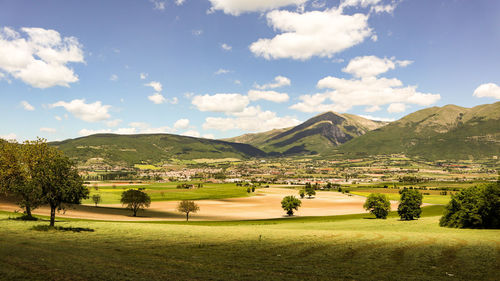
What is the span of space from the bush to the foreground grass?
2463 cm

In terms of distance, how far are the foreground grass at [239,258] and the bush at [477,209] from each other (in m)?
24.6

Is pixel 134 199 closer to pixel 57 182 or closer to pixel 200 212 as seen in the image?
pixel 200 212

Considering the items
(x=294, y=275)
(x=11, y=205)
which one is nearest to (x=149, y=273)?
(x=294, y=275)

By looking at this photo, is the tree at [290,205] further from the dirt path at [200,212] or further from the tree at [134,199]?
the tree at [134,199]

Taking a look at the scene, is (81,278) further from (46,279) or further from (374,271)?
(374,271)

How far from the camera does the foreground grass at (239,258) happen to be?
846 inches

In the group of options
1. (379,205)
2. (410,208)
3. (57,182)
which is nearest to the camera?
(57,182)

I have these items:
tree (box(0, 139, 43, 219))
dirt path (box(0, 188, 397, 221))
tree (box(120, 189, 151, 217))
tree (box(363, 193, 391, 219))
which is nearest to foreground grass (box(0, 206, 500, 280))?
tree (box(0, 139, 43, 219))

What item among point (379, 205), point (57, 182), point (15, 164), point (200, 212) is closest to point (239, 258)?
point (57, 182)

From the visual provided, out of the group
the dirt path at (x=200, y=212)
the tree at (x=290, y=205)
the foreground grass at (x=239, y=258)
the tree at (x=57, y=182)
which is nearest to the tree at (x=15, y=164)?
the tree at (x=57, y=182)

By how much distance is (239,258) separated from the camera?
28.7 meters

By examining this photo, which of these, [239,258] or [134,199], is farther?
[134,199]

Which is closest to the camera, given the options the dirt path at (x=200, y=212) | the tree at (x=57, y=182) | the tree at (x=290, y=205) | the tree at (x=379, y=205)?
the tree at (x=57, y=182)

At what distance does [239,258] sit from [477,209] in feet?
191
